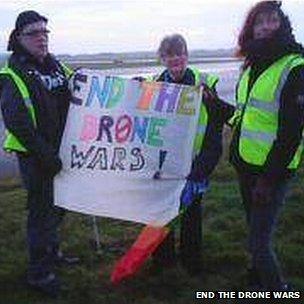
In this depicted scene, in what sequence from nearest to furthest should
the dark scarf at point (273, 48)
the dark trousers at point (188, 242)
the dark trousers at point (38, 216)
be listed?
the dark scarf at point (273, 48)
the dark trousers at point (38, 216)
the dark trousers at point (188, 242)

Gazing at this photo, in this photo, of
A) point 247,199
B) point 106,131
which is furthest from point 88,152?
point 247,199

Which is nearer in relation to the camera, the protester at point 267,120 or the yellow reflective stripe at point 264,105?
the protester at point 267,120

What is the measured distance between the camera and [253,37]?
600 cm

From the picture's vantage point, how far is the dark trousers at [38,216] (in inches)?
269

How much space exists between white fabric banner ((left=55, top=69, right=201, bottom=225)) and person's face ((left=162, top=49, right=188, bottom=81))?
12 cm

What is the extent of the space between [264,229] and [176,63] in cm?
179

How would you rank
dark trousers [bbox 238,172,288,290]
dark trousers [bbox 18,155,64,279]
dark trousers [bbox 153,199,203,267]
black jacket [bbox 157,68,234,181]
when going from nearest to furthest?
dark trousers [bbox 238,172,288,290]
dark trousers [bbox 18,155,64,279]
black jacket [bbox 157,68,234,181]
dark trousers [bbox 153,199,203,267]

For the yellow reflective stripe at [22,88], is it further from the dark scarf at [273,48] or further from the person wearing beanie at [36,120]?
the dark scarf at [273,48]

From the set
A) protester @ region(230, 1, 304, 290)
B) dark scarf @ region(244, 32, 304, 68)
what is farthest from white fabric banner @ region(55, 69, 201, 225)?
dark scarf @ region(244, 32, 304, 68)

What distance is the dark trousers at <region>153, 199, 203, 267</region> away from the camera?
735cm

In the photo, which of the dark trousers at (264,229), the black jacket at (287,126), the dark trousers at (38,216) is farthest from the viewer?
the dark trousers at (38,216)

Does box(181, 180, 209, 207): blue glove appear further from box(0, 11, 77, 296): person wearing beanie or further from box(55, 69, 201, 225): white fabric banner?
box(0, 11, 77, 296): person wearing beanie

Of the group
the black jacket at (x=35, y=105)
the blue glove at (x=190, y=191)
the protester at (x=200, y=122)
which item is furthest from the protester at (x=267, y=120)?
the black jacket at (x=35, y=105)

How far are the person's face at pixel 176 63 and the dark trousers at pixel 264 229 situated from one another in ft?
4.11
